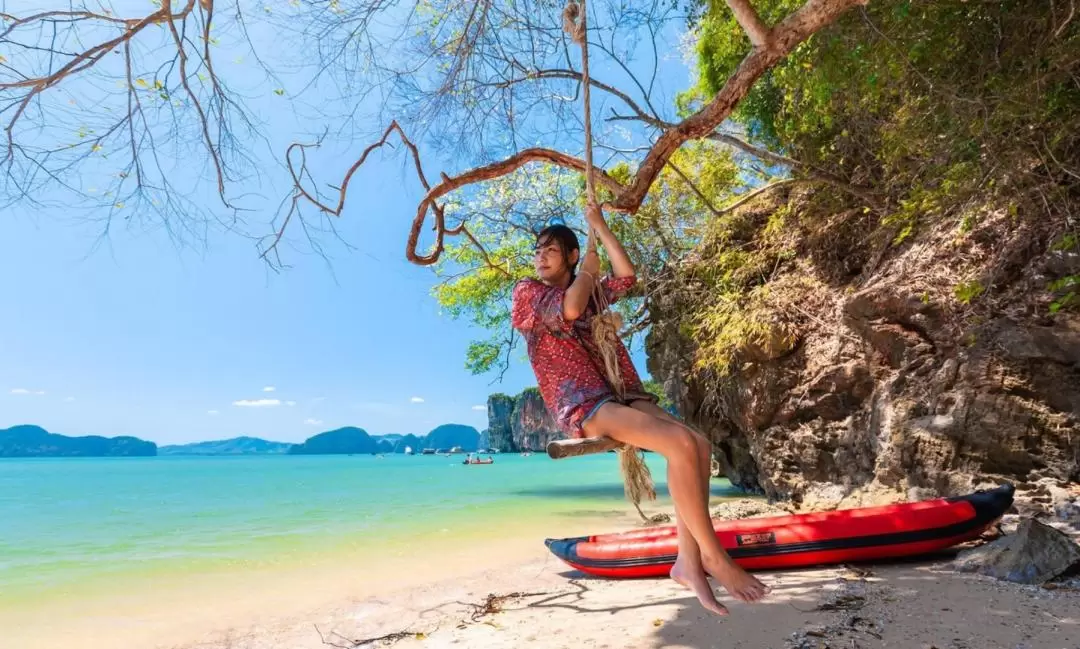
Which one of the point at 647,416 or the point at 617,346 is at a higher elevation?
the point at 617,346

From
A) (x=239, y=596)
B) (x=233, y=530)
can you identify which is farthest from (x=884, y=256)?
(x=233, y=530)

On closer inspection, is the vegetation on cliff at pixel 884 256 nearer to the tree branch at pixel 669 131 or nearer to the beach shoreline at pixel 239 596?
the tree branch at pixel 669 131

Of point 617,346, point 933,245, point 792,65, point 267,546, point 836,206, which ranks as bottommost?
point 267,546

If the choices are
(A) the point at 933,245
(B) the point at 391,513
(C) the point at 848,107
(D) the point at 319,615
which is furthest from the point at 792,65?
→ (B) the point at 391,513

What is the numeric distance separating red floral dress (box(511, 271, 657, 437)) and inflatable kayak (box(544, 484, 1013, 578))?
101 inches

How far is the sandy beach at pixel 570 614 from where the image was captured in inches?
112

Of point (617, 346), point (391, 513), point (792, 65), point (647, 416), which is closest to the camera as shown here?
point (647, 416)

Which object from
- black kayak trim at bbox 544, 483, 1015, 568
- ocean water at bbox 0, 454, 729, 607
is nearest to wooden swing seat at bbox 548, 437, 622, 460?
black kayak trim at bbox 544, 483, 1015, 568

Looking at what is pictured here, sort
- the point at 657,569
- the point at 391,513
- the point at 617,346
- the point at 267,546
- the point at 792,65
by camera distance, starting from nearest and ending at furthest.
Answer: the point at 617,346
the point at 657,569
the point at 792,65
the point at 267,546
the point at 391,513

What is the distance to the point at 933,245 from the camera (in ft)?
21.9

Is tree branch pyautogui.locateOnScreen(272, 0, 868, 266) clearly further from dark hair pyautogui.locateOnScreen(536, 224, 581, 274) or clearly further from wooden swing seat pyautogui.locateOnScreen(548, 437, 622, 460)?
wooden swing seat pyautogui.locateOnScreen(548, 437, 622, 460)

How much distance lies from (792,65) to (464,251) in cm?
707

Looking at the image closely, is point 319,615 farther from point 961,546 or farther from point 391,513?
point 391,513

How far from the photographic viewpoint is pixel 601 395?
278cm
